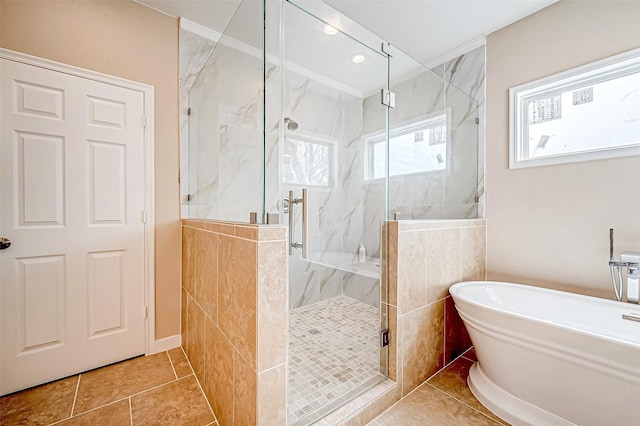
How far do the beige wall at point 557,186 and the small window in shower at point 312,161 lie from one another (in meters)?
1.47

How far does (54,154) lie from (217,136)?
1080 millimetres

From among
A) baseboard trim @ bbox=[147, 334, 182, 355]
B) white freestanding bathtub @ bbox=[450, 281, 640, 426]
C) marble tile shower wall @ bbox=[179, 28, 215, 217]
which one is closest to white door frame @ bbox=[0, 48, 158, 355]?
baseboard trim @ bbox=[147, 334, 182, 355]

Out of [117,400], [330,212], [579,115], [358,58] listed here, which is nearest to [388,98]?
[358,58]

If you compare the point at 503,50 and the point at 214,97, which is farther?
the point at 503,50

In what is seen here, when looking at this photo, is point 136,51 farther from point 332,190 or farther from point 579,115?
point 579,115

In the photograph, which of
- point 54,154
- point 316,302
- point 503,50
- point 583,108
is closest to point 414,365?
point 316,302

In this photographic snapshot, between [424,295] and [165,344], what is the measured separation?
208 cm

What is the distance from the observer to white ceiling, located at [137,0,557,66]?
1920 mm

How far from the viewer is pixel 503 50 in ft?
6.99

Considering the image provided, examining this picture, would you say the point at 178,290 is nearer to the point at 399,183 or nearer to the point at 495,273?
the point at 399,183

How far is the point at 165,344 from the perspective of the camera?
2.09 metres

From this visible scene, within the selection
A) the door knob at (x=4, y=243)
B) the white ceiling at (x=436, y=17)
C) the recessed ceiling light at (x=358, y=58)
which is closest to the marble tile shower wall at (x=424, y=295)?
the recessed ceiling light at (x=358, y=58)

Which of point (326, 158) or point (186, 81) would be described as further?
point (326, 158)

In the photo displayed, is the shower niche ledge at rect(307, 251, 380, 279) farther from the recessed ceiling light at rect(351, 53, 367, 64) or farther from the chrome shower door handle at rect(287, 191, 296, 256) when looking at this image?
the recessed ceiling light at rect(351, 53, 367, 64)
